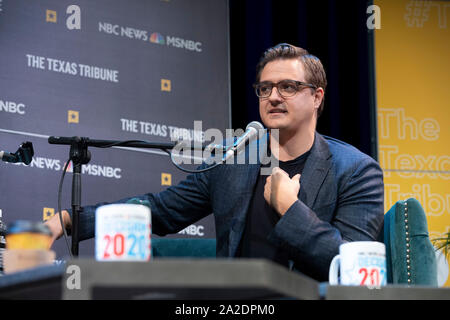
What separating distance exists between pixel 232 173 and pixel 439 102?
2.37 metres

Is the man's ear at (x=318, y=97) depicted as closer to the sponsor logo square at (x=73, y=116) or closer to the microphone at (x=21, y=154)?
the microphone at (x=21, y=154)

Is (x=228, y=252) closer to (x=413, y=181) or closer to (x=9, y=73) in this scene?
(x=9, y=73)

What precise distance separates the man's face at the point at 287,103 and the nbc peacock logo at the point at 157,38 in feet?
4.49

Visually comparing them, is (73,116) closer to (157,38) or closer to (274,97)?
(157,38)

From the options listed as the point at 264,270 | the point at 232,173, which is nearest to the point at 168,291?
the point at 264,270

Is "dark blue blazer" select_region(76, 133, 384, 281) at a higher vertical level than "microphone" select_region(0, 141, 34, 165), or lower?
lower

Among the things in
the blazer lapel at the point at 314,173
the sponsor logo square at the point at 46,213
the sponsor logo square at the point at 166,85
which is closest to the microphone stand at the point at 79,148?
the blazer lapel at the point at 314,173

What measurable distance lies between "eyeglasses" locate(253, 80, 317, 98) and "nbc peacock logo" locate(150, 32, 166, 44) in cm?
142

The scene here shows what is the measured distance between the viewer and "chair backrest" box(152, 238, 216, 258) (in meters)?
2.55

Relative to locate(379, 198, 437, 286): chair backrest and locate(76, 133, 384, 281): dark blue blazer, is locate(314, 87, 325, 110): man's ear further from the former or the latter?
locate(379, 198, 437, 286): chair backrest

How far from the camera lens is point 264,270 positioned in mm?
1018

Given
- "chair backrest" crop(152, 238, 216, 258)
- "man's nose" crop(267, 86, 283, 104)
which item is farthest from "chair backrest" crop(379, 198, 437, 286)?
"chair backrest" crop(152, 238, 216, 258)
